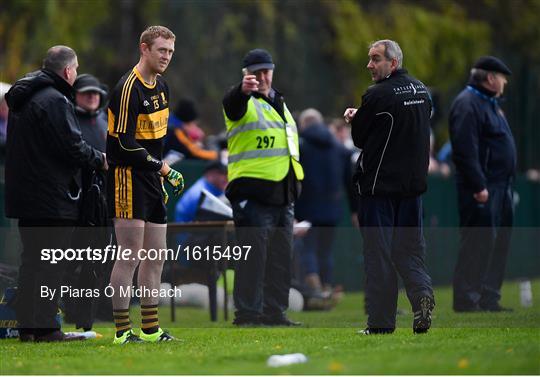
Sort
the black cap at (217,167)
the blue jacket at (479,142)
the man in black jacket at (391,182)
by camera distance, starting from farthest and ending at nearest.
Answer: the black cap at (217,167)
the blue jacket at (479,142)
the man in black jacket at (391,182)

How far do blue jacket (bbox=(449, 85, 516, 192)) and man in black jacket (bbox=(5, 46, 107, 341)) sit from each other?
4067 mm

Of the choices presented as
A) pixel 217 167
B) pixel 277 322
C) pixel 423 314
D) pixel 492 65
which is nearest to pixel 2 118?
pixel 217 167

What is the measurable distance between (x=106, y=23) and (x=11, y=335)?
44.7ft

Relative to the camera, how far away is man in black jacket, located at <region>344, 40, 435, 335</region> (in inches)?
431

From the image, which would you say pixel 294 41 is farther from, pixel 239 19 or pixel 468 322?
pixel 468 322

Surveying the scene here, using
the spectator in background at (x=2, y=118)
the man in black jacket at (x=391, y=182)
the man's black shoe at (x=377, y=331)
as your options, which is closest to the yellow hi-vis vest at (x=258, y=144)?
the man in black jacket at (x=391, y=182)

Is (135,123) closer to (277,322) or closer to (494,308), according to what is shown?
(277,322)

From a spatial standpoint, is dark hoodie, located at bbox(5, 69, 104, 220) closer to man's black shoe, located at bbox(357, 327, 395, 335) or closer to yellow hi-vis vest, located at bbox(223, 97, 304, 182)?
yellow hi-vis vest, located at bbox(223, 97, 304, 182)

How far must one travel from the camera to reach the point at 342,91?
26.2 meters

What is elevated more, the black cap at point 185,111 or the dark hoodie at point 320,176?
the black cap at point 185,111

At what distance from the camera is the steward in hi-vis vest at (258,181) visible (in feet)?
41.9

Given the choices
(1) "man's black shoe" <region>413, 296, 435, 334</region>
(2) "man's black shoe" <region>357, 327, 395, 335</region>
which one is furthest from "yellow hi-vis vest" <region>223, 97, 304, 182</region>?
(1) "man's black shoe" <region>413, 296, 435, 334</region>

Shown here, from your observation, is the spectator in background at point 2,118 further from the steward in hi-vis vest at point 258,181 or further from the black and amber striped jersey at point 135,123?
the black and amber striped jersey at point 135,123

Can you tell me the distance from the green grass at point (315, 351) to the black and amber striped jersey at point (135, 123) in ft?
4.48
